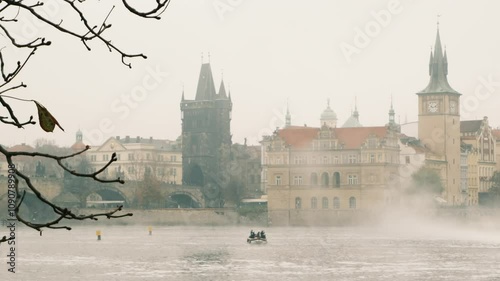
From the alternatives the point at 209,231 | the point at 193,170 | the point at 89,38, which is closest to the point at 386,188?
the point at 209,231

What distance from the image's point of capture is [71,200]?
385ft

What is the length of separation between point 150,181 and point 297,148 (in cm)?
1645

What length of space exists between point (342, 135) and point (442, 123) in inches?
489

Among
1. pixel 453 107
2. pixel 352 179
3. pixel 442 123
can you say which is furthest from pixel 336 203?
pixel 453 107

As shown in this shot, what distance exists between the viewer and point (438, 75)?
118 m

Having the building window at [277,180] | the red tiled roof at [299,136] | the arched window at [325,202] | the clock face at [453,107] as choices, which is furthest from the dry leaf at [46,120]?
the clock face at [453,107]

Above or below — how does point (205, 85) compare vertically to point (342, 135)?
above

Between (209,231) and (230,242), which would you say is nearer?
(230,242)

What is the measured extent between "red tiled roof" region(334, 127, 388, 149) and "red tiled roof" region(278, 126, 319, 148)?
2.41m

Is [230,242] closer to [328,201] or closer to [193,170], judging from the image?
[328,201]

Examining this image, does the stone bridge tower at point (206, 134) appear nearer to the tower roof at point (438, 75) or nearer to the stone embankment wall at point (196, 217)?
the stone embankment wall at point (196, 217)

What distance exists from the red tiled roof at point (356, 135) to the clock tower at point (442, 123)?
31.0 ft

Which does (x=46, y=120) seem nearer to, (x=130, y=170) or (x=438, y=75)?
(x=438, y=75)

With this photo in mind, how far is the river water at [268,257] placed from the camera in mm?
50156
